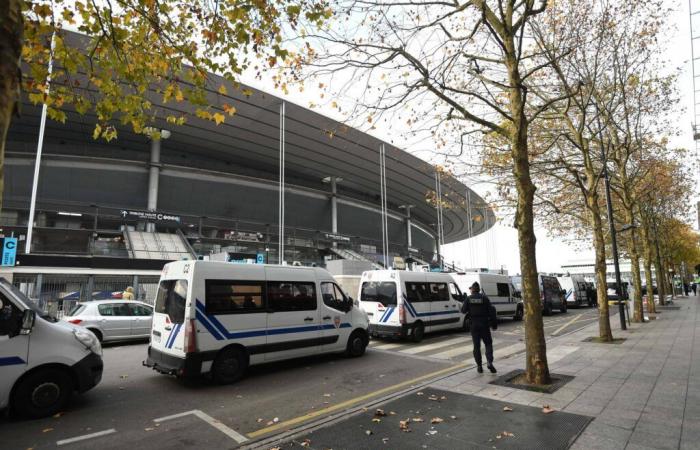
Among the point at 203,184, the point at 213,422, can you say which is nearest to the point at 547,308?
the point at 213,422

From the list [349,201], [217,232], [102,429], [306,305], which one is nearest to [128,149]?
[217,232]

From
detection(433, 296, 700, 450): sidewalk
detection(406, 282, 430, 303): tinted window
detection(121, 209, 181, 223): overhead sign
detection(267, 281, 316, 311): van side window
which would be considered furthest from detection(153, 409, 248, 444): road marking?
detection(121, 209, 181, 223): overhead sign

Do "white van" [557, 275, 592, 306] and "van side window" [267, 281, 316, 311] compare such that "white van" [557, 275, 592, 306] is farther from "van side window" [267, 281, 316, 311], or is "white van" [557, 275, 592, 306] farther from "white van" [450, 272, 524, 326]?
"van side window" [267, 281, 316, 311]

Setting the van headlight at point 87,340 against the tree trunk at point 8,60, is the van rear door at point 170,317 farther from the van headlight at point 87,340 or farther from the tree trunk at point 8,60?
the tree trunk at point 8,60

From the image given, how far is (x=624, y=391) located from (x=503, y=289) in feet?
44.6

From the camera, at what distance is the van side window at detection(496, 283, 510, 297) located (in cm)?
1931

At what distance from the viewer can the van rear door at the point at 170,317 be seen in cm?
746

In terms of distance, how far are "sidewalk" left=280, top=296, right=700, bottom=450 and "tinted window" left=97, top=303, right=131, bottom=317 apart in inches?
407

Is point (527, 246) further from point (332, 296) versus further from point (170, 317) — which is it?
point (170, 317)

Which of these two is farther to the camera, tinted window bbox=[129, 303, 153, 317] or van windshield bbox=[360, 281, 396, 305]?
tinted window bbox=[129, 303, 153, 317]

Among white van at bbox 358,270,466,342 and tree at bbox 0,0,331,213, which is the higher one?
tree at bbox 0,0,331,213

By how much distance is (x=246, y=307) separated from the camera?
8.31 m

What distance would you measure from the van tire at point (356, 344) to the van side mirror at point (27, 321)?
661 cm

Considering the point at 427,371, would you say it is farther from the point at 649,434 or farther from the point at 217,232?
the point at 217,232
